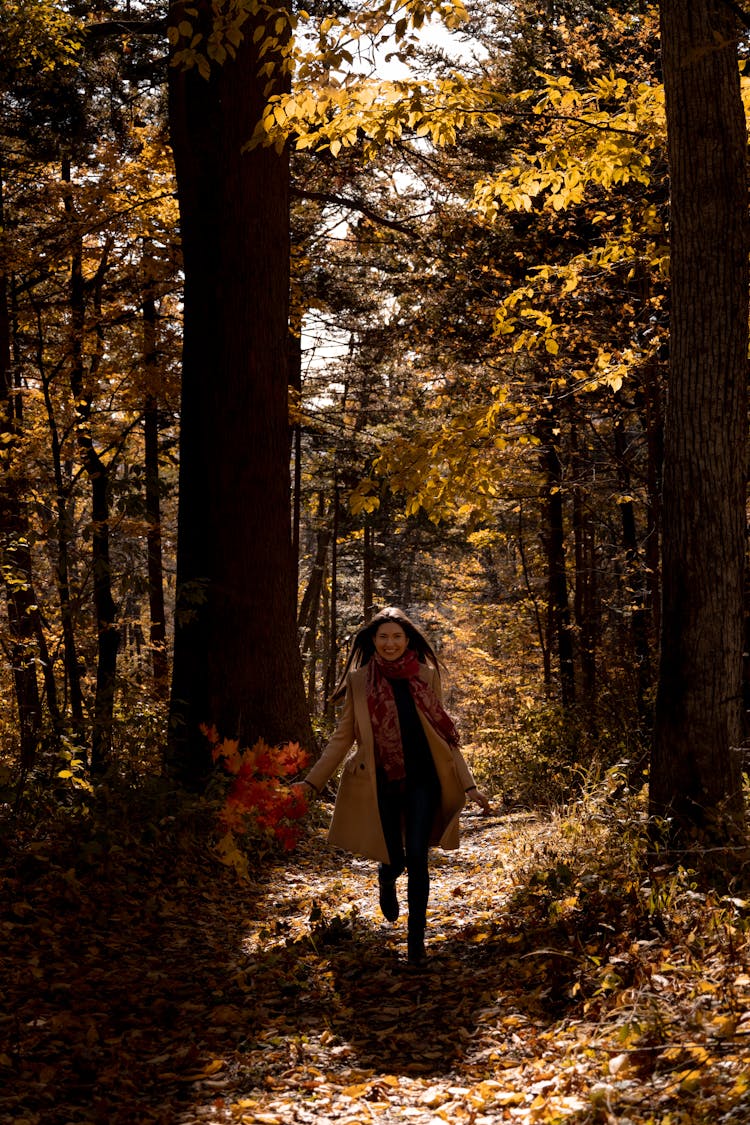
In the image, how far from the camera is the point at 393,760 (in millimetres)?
5664

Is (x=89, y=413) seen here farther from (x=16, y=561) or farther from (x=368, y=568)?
(x=368, y=568)

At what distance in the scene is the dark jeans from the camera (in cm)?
549

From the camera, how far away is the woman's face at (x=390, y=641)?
5648 millimetres

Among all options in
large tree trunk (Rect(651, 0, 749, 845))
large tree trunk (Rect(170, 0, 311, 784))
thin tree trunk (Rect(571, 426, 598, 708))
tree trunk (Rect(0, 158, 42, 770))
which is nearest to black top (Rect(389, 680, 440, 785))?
large tree trunk (Rect(651, 0, 749, 845))

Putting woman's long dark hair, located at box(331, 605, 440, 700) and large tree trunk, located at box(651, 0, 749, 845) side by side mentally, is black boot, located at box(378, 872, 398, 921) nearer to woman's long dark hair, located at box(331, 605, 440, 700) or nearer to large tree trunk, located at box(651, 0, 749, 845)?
woman's long dark hair, located at box(331, 605, 440, 700)

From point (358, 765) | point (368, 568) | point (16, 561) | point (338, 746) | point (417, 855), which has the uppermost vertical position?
point (368, 568)

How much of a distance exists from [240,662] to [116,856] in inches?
Answer: 104

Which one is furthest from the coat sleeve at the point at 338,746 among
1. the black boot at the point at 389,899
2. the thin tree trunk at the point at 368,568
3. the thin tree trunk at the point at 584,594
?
the thin tree trunk at the point at 368,568

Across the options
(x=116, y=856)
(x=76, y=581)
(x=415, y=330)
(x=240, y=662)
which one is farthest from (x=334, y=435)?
(x=116, y=856)

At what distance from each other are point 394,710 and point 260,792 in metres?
2.69

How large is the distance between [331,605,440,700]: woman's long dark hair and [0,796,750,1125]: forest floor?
1.50 m

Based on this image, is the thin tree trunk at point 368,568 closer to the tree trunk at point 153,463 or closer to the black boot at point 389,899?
the tree trunk at point 153,463

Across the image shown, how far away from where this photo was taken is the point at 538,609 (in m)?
19.0

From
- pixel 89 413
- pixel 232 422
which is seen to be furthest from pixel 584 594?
pixel 232 422
